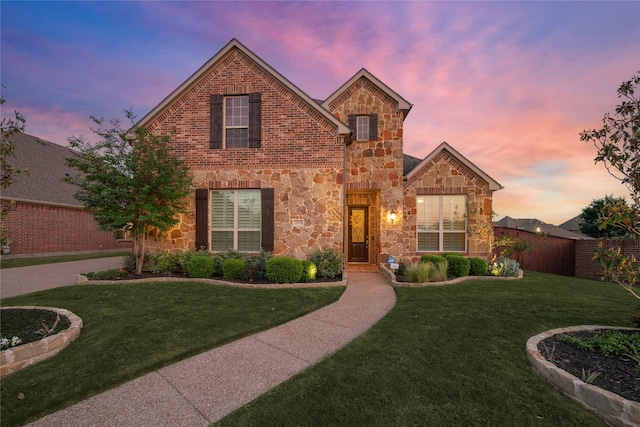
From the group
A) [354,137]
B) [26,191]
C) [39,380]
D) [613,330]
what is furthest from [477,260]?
[26,191]

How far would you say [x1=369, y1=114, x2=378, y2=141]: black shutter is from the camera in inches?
439

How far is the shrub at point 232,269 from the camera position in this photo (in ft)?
26.7

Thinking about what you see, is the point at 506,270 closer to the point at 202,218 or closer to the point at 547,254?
the point at 547,254

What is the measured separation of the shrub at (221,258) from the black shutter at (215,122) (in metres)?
3.95

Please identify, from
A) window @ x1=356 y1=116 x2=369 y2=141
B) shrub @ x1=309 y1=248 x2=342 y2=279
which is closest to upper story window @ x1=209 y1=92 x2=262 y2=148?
window @ x1=356 y1=116 x2=369 y2=141

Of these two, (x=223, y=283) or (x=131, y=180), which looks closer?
(x=223, y=283)

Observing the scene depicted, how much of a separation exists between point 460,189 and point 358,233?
15.6 feet

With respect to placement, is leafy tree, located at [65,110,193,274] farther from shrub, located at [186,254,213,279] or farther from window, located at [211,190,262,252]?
shrub, located at [186,254,213,279]

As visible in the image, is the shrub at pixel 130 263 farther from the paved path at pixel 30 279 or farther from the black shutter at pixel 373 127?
the black shutter at pixel 373 127

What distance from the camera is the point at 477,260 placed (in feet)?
31.5

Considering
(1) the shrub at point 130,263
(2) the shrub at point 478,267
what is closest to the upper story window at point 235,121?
(1) the shrub at point 130,263

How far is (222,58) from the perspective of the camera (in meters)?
9.47

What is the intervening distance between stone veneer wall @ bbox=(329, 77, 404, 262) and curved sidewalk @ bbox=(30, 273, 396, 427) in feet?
20.4

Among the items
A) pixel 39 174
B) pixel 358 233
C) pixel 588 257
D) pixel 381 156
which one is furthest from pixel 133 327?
pixel 39 174
